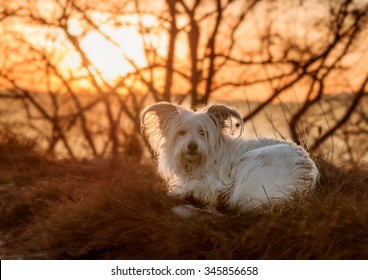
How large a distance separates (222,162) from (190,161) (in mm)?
350

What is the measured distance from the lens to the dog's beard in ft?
19.5

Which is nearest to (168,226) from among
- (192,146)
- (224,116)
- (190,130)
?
(192,146)

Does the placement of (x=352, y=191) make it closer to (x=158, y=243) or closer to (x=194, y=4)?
(x=158, y=243)

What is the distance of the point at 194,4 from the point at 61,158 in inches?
139

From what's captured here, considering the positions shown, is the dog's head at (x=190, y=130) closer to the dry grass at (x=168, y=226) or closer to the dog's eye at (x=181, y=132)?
the dog's eye at (x=181, y=132)

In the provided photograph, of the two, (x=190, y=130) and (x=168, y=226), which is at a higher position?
(x=190, y=130)

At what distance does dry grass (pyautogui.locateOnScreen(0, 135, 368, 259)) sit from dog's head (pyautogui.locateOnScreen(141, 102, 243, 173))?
44 centimetres

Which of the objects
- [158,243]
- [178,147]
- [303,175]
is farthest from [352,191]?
[158,243]

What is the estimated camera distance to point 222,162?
6.16 meters

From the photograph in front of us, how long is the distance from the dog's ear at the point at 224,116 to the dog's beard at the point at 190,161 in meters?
0.40

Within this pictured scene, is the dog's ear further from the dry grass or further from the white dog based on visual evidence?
the dry grass

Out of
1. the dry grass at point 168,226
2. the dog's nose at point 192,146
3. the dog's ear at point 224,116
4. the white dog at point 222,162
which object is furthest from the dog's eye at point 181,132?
the dry grass at point 168,226

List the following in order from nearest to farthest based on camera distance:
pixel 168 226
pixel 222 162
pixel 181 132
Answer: pixel 168 226 → pixel 181 132 → pixel 222 162

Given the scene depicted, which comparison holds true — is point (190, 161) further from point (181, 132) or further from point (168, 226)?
point (168, 226)
